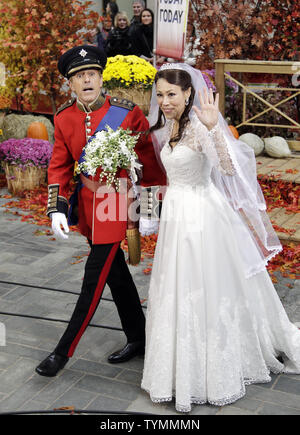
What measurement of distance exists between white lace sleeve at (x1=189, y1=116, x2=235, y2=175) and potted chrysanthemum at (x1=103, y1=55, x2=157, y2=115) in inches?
164

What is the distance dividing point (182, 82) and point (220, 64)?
4.85 meters

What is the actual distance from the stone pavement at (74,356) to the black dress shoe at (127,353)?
46 mm

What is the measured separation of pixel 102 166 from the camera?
3.60m

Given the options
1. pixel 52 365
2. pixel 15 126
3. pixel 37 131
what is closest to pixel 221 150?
pixel 52 365

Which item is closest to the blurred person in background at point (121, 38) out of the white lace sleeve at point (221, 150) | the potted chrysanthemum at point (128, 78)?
the potted chrysanthemum at point (128, 78)

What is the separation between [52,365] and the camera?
12.6 feet

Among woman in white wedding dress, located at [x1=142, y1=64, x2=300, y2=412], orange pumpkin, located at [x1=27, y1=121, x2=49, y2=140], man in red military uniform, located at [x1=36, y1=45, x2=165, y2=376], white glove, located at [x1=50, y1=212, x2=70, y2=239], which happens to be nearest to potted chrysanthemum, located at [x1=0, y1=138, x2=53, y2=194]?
orange pumpkin, located at [x1=27, y1=121, x2=49, y2=140]

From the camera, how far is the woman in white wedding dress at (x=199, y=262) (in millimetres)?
3412

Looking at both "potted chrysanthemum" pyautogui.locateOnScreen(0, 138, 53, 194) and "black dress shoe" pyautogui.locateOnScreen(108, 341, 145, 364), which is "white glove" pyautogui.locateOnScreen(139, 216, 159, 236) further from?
"potted chrysanthemum" pyautogui.locateOnScreen(0, 138, 53, 194)

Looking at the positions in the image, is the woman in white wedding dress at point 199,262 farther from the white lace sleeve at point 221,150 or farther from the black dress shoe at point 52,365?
the black dress shoe at point 52,365

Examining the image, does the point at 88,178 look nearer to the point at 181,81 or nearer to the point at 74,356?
the point at 181,81

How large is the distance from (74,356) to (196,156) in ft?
5.57

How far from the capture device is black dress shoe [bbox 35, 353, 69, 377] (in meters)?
3.83
